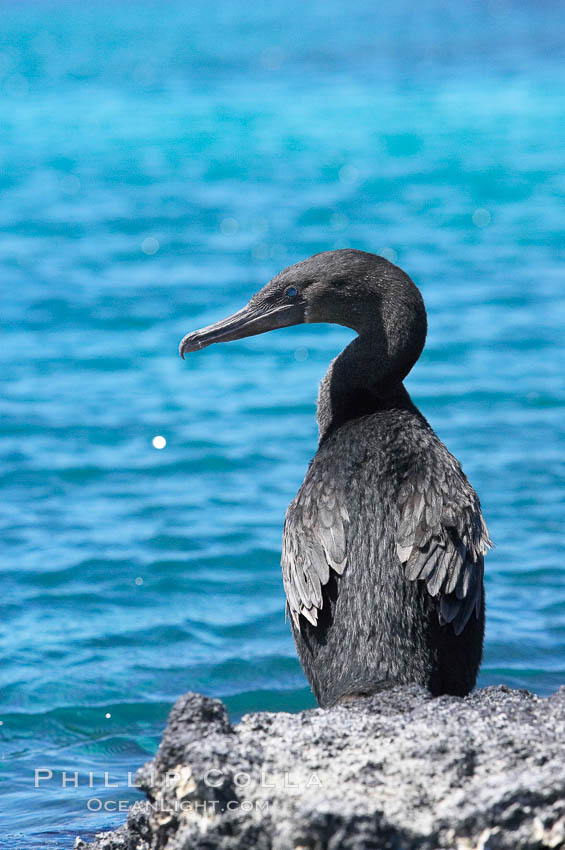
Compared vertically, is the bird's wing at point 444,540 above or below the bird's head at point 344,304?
below

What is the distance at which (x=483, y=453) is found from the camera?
33.1 feet

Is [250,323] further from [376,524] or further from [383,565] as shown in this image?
[383,565]

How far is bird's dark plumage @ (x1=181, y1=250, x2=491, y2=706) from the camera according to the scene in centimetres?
415

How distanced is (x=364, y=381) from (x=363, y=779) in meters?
2.22

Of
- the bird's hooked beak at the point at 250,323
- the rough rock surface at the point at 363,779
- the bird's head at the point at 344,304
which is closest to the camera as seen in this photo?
the rough rock surface at the point at 363,779

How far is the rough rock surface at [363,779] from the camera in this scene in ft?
9.29

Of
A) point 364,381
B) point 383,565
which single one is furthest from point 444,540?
point 364,381

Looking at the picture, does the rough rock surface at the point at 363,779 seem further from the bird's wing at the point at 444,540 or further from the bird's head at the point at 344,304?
the bird's head at the point at 344,304

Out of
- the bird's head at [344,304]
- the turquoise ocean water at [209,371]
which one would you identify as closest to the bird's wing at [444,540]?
the bird's head at [344,304]

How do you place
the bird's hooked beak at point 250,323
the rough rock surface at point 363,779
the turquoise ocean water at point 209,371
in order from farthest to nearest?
the turquoise ocean water at point 209,371 < the bird's hooked beak at point 250,323 < the rough rock surface at point 363,779

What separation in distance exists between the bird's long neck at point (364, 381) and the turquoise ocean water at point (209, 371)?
2.03 m

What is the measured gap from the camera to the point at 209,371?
1210cm

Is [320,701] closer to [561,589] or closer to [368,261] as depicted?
[368,261]

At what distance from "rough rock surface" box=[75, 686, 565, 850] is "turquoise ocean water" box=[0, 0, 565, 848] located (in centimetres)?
194
